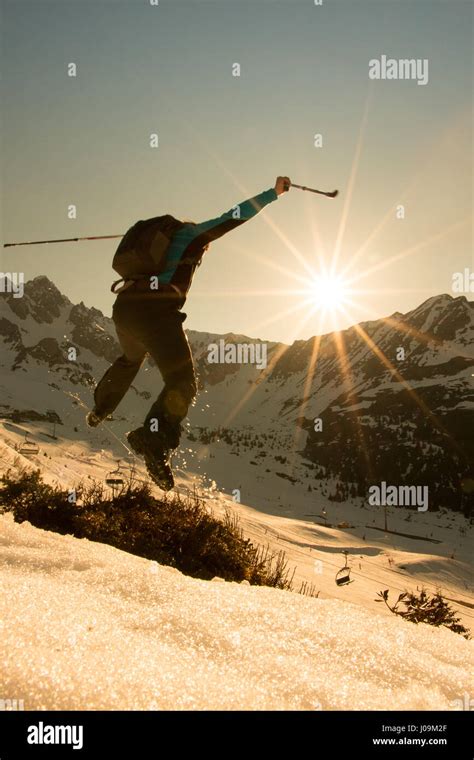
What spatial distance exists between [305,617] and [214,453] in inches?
2373

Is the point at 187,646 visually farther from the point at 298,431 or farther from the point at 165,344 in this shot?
the point at 298,431

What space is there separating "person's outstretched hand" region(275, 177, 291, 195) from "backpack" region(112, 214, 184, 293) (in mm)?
761

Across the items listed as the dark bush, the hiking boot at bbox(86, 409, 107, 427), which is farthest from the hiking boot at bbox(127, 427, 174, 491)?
the dark bush

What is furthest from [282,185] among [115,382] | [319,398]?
[319,398]

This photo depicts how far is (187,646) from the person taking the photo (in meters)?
1.38

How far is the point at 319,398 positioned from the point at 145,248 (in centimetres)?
9205

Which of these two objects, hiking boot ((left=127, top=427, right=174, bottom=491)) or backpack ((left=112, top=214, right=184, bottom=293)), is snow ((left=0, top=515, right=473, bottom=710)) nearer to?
hiking boot ((left=127, top=427, right=174, bottom=491))

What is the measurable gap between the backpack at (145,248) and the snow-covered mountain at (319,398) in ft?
47.4

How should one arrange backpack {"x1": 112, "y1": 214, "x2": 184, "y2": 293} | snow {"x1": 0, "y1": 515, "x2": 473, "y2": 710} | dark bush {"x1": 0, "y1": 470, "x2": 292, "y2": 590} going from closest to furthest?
snow {"x1": 0, "y1": 515, "x2": 473, "y2": 710}
backpack {"x1": 112, "y1": 214, "x2": 184, "y2": 293}
dark bush {"x1": 0, "y1": 470, "x2": 292, "y2": 590}

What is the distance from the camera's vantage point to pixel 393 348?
281 feet

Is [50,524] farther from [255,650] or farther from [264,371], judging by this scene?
[264,371]

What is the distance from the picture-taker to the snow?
1.05 m

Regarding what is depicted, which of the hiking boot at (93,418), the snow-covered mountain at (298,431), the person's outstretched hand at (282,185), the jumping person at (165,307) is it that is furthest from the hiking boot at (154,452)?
the person's outstretched hand at (282,185)
